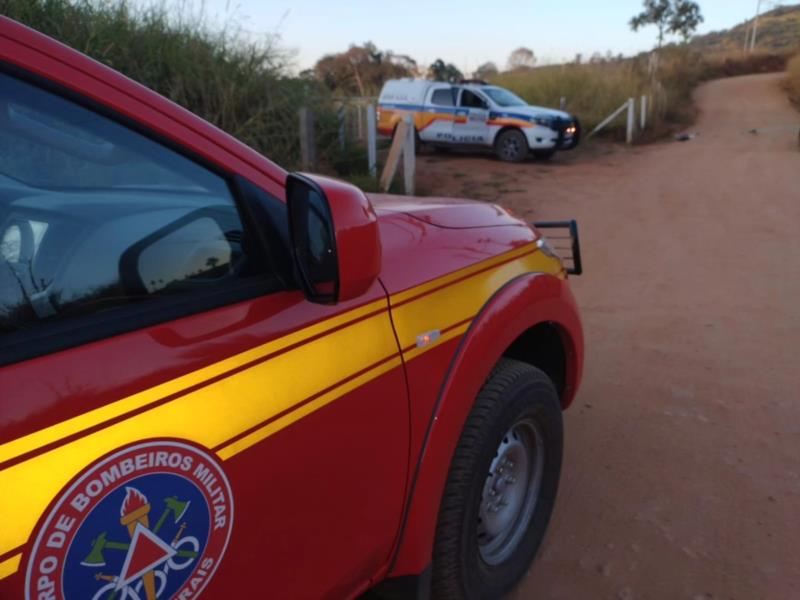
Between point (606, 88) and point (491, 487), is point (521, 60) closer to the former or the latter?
point (606, 88)

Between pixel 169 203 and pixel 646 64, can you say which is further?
pixel 646 64

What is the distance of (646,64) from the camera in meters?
28.4

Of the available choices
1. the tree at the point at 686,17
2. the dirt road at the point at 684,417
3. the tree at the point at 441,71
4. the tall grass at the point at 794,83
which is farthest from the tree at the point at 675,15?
the dirt road at the point at 684,417

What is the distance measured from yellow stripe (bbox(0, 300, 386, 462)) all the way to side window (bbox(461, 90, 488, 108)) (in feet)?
51.4

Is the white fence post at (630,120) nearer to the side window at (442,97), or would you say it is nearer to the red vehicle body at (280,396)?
the side window at (442,97)

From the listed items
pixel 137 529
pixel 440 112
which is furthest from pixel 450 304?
pixel 440 112

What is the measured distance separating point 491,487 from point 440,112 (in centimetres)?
1532

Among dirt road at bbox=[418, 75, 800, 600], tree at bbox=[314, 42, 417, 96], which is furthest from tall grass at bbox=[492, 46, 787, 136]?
dirt road at bbox=[418, 75, 800, 600]

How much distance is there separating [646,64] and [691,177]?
53.9ft

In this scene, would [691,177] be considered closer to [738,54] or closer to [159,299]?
[159,299]

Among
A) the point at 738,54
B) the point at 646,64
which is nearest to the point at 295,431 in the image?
the point at 646,64

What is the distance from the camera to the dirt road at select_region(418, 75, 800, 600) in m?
2.76

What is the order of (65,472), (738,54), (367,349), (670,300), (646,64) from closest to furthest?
(65,472) → (367,349) → (670,300) → (646,64) → (738,54)

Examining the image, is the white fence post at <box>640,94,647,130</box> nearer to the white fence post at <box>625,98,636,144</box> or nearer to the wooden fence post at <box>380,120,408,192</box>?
the white fence post at <box>625,98,636,144</box>
